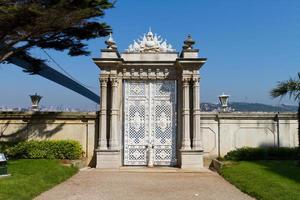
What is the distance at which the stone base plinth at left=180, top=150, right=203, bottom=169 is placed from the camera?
1392 cm

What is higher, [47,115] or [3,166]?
[47,115]

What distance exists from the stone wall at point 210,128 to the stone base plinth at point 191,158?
3.42ft

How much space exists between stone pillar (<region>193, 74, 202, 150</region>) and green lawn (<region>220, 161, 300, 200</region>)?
1572 mm

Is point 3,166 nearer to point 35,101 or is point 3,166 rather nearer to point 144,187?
point 144,187

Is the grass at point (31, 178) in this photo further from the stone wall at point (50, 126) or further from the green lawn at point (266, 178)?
the green lawn at point (266, 178)

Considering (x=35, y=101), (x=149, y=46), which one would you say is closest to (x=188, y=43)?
(x=149, y=46)

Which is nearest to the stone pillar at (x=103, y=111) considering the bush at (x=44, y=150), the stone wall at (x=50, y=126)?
the stone wall at (x=50, y=126)

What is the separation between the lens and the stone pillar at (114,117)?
559 inches

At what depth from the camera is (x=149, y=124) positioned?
579 inches

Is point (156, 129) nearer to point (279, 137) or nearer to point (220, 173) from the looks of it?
point (220, 173)

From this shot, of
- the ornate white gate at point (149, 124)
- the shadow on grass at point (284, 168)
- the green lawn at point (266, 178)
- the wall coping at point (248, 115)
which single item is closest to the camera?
the green lawn at point (266, 178)

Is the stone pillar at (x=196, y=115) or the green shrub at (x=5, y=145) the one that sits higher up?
the stone pillar at (x=196, y=115)

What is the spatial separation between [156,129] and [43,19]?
6.17m

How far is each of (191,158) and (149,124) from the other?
199 centimetres
